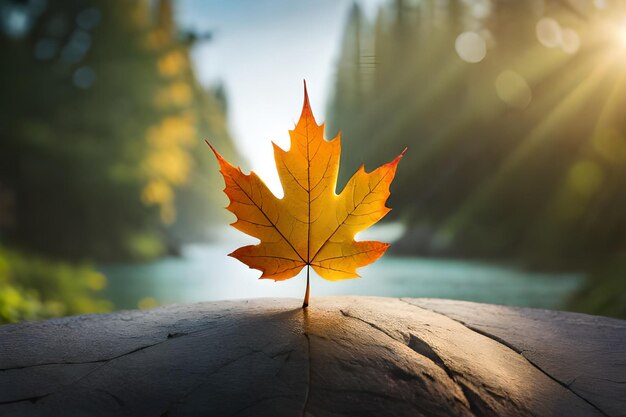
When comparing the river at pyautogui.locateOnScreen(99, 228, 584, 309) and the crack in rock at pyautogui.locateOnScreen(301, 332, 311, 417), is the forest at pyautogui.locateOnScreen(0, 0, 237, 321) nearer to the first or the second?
the river at pyautogui.locateOnScreen(99, 228, 584, 309)

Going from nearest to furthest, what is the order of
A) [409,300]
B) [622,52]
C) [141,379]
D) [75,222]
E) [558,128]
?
[141,379], [409,300], [622,52], [558,128], [75,222]

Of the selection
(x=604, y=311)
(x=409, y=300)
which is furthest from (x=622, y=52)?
(x=409, y=300)

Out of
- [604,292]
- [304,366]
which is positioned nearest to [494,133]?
[604,292]

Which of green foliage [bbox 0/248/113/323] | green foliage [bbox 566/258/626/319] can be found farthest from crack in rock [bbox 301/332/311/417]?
green foliage [bbox 0/248/113/323]

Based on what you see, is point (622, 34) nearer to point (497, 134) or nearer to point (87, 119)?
point (497, 134)

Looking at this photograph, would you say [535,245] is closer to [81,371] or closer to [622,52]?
[622,52]

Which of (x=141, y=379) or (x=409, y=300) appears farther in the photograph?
(x=409, y=300)
